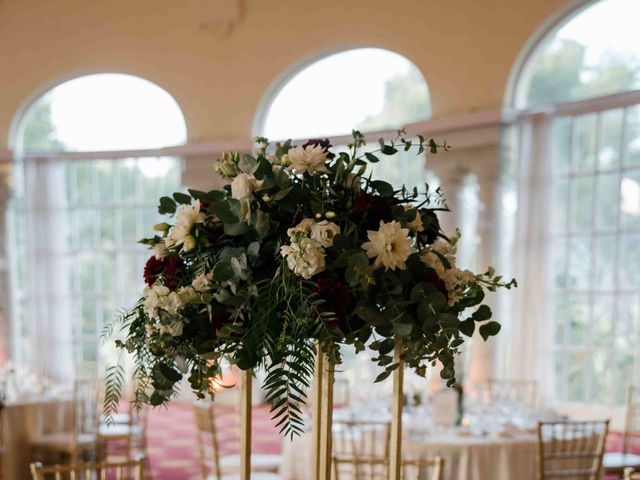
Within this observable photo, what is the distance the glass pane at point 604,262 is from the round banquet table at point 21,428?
5551 mm

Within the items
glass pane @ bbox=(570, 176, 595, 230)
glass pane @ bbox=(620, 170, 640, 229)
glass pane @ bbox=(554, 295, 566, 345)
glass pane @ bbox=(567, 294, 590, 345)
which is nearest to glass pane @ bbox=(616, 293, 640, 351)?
glass pane @ bbox=(567, 294, 590, 345)

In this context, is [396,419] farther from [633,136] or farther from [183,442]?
[633,136]

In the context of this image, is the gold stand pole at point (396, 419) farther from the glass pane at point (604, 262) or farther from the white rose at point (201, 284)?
the glass pane at point (604, 262)

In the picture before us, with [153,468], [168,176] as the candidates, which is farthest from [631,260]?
[168,176]

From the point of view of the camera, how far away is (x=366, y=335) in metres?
1.61

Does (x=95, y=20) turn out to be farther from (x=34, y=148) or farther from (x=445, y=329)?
(x=445, y=329)

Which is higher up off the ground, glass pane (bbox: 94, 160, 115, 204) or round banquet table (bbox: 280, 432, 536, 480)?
glass pane (bbox: 94, 160, 115, 204)

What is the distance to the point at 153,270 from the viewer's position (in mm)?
1704

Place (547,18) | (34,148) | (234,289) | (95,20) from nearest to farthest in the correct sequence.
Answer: (234,289)
(547,18)
(95,20)
(34,148)

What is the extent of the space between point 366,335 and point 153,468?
619cm

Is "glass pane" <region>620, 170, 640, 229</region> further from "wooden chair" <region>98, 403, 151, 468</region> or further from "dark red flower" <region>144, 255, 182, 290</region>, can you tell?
"dark red flower" <region>144, 255, 182, 290</region>

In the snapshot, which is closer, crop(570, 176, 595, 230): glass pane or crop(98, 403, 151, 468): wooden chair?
crop(98, 403, 151, 468): wooden chair

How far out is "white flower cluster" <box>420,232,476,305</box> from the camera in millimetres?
1667

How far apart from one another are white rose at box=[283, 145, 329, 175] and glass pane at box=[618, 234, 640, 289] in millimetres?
7336
